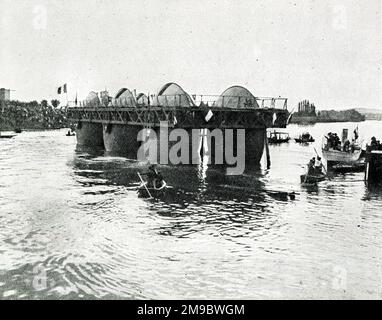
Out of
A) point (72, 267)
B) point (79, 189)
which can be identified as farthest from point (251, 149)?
point (72, 267)

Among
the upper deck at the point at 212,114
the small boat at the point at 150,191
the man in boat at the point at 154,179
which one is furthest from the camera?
the upper deck at the point at 212,114

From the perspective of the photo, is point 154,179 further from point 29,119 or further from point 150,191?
point 29,119

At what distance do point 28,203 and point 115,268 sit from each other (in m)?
15.7

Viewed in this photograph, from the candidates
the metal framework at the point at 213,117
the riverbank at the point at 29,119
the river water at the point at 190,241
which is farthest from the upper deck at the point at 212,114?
the riverbank at the point at 29,119

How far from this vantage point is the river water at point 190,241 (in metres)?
15.5

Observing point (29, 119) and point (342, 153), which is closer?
point (342, 153)

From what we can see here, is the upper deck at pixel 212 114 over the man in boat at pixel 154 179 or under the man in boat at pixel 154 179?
over

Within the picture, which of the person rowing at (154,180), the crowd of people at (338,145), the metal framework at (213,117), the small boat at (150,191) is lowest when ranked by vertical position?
the small boat at (150,191)

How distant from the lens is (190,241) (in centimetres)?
2073

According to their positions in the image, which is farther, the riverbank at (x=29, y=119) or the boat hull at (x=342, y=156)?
the riverbank at (x=29, y=119)

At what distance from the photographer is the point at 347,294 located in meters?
15.2

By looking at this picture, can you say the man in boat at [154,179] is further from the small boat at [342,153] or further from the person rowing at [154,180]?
the small boat at [342,153]

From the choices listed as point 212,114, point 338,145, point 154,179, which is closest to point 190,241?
point 154,179

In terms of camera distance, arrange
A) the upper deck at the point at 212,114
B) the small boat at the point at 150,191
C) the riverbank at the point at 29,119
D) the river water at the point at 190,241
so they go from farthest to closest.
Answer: the riverbank at the point at 29,119 < the upper deck at the point at 212,114 < the small boat at the point at 150,191 < the river water at the point at 190,241
